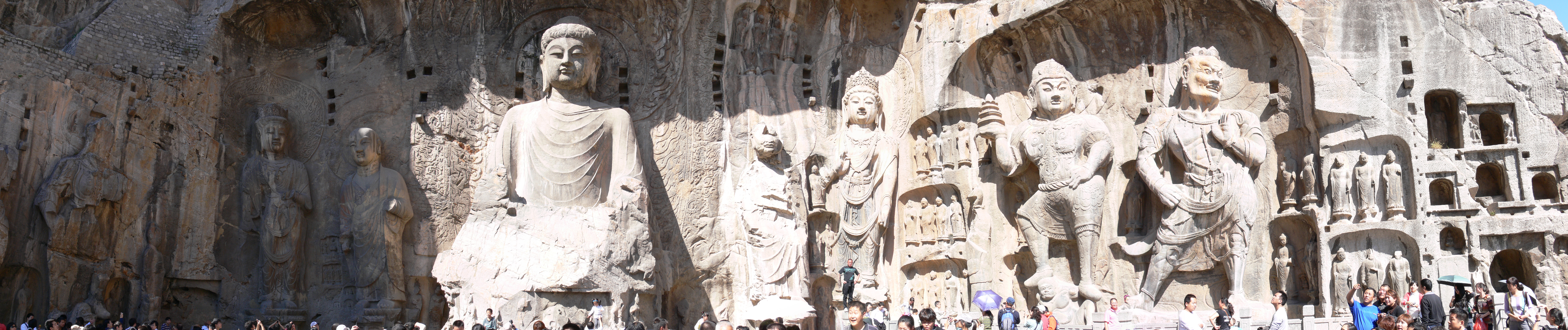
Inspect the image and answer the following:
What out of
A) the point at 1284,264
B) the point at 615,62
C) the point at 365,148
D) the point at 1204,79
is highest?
the point at 615,62

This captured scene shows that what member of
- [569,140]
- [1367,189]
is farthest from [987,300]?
[569,140]

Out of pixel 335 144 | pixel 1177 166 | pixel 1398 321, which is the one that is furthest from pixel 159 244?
pixel 1398 321

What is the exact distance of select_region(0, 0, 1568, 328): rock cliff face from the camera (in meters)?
11.1

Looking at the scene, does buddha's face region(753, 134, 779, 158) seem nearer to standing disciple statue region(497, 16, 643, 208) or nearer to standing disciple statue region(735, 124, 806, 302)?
standing disciple statue region(735, 124, 806, 302)

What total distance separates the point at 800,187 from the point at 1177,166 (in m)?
3.56

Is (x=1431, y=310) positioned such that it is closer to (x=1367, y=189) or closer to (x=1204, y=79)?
(x=1367, y=189)

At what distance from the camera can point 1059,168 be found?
11812 mm

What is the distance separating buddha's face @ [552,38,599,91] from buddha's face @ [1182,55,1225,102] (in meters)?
5.69

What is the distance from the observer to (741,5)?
1298cm

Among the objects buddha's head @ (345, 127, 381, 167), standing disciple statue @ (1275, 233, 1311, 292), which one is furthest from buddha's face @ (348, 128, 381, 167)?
standing disciple statue @ (1275, 233, 1311, 292)

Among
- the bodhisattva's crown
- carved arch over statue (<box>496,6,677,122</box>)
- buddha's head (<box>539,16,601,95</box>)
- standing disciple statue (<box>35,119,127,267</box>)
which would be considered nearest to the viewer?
standing disciple statue (<box>35,119,127,267</box>)

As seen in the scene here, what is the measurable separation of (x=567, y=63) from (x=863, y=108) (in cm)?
290

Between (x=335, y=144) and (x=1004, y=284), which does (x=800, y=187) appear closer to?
(x=1004, y=284)

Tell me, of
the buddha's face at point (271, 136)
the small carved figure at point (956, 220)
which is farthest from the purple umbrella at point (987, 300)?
the buddha's face at point (271, 136)
